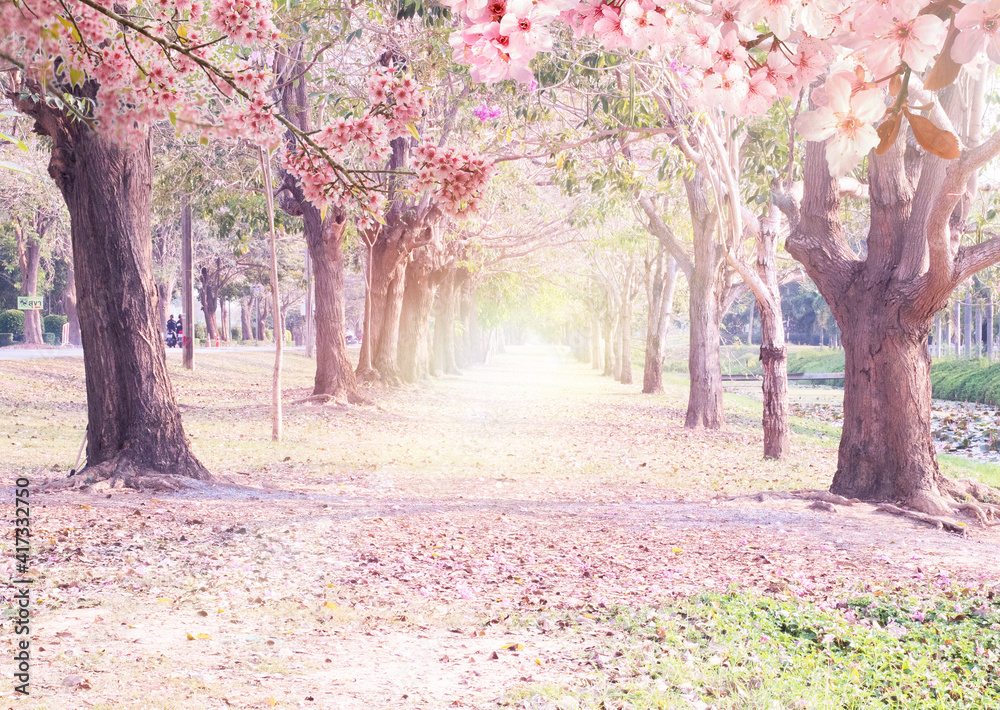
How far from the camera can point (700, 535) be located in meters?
7.80

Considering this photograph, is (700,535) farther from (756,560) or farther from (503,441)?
(503,441)

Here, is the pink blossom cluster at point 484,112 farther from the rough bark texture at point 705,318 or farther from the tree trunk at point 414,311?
the tree trunk at point 414,311

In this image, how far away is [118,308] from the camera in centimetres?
895

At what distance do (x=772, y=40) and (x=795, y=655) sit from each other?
12.9 ft

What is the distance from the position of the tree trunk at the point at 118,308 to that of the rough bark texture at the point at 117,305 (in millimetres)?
10

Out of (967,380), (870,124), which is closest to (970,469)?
(870,124)

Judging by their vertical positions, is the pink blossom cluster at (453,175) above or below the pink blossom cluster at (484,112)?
below

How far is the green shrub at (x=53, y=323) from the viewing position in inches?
1677

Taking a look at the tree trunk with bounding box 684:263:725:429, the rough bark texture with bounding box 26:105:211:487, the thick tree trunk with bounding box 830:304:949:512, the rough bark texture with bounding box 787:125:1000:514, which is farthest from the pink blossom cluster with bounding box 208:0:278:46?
the tree trunk with bounding box 684:263:725:429

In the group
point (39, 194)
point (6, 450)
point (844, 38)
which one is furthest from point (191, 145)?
point (844, 38)

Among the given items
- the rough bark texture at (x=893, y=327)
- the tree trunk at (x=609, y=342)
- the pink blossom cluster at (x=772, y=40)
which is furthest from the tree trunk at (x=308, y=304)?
the pink blossom cluster at (x=772, y=40)

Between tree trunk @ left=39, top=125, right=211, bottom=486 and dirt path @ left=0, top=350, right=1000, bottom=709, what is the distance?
2.66 ft

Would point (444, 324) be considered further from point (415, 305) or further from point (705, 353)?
point (705, 353)

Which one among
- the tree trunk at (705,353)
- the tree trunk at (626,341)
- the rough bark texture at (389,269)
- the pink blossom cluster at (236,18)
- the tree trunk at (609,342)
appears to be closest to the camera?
the pink blossom cluster at (236,18)
